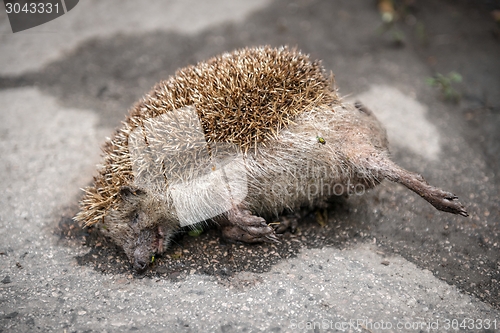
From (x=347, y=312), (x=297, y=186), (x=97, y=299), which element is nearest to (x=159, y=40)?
(x=297, y=186)

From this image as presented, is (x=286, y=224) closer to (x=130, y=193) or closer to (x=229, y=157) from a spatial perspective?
(x=229, y=157)

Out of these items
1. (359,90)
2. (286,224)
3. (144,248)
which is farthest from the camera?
(359,90)

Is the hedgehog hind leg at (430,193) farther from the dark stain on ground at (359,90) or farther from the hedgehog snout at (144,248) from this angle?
the hedgehog snout at (144,248)

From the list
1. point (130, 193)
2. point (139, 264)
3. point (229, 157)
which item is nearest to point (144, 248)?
point (139, 264)

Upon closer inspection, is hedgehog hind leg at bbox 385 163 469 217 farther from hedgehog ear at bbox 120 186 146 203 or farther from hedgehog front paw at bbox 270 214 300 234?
hedgehog ear at bbox 120 186 146 203

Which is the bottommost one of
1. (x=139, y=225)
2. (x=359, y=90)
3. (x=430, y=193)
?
(x=139, y=225)

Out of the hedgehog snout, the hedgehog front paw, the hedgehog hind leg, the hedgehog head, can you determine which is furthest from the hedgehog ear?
the hedgehog hind leg

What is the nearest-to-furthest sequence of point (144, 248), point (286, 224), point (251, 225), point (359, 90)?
point (251, 225) < point (144, 248) < point (286, 224) < point (359, 90)

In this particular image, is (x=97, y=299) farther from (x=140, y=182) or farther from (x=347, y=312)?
(x=347, y=312)

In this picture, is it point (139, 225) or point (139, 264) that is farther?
point (139, 225)
